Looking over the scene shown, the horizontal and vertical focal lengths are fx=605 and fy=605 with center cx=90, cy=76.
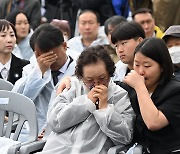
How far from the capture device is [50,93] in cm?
526

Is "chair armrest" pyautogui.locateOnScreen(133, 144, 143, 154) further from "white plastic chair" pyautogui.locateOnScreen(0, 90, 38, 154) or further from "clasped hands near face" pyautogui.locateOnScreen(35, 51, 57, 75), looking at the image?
"clasped hands near face" pyautogui.locateOnScreen(35, 51, 57, 75)

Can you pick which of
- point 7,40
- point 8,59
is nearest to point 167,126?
point 8,59

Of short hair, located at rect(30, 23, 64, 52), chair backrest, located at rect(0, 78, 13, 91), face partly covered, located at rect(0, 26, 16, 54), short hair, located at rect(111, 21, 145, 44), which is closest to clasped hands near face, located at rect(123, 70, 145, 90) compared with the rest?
short hair, located at rect(111, 21, 145, 44)

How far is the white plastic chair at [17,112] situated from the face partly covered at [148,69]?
953 mm

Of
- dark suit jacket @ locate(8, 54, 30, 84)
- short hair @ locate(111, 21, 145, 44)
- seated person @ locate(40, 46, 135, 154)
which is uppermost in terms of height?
short hair @ locate(111, 21, 145, 44)

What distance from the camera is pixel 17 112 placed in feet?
15.8

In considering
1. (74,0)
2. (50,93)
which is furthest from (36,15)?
(50,93)

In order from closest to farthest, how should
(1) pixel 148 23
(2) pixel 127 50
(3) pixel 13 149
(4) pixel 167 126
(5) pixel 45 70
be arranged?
(4) pixel 167 126, (3) pixel 13 149, (2) pixel 127 50, (5) pixel 45 70, (1) pixel 148 23

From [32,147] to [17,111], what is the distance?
0.45 metres

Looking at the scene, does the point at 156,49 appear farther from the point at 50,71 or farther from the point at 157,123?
the point at 50,71

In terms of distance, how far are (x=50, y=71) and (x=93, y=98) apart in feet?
3.47

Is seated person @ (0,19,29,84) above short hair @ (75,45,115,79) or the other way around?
the other way around

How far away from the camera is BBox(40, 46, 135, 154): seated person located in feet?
13.7

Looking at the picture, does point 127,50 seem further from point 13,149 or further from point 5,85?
point 13,149
